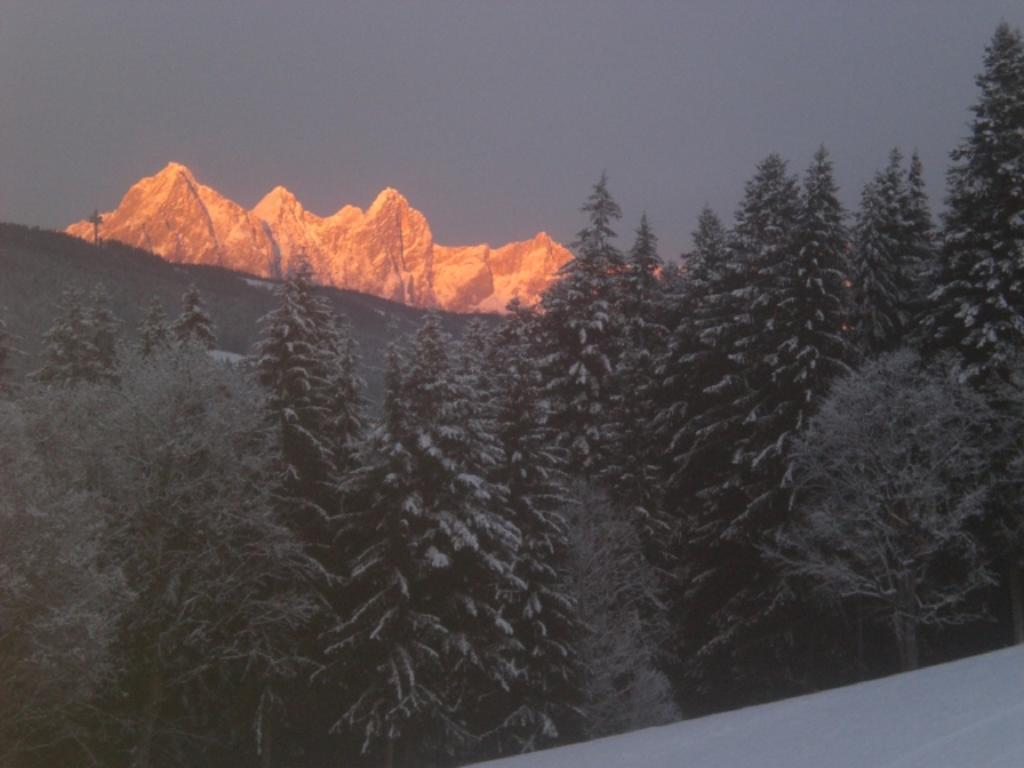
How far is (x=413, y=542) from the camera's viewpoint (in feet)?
80.8

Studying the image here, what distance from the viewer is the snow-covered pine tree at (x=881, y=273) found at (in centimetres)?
3019

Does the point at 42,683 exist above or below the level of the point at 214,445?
below

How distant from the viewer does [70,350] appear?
40.5 m

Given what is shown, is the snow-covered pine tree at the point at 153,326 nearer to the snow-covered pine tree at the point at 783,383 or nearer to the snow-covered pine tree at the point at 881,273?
the snow-covered pine tree at the point at 783,383

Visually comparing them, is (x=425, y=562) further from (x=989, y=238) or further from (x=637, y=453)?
(x=989, y=238)

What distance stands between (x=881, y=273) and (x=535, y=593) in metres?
16.0

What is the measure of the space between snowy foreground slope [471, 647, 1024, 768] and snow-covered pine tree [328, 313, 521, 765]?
958 cm

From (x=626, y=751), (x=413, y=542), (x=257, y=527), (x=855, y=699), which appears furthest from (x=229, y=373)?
(x=855, y=699)

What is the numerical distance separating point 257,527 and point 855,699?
50.2ft

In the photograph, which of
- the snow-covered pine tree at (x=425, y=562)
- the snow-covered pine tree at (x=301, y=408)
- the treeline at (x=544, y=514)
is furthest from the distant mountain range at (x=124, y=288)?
the snow-covered pine tree at (x=425, y=562)

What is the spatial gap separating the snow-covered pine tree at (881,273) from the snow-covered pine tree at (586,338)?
9.41m

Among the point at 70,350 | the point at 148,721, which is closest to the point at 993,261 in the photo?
the point at 148,721

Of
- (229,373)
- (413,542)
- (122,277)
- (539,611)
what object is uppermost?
(122,277)

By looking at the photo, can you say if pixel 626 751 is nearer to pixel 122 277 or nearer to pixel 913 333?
pixel 913 333
